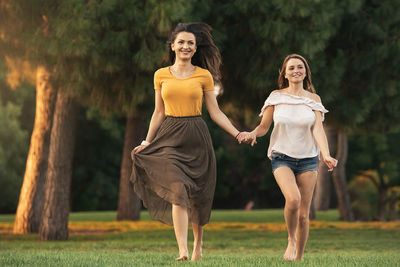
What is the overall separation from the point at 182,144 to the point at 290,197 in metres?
1.14

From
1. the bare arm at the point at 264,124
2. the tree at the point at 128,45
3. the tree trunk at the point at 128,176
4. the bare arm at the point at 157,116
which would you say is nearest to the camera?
the bare arm at the point at 157,116

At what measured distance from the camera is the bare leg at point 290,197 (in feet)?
22.3

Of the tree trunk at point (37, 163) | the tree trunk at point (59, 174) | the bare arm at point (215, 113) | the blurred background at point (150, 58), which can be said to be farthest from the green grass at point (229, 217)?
the bare arm at point (215, 113)

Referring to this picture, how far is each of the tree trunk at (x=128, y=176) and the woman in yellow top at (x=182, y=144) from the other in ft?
40.8

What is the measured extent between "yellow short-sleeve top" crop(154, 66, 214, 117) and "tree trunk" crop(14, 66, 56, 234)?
9.32 m

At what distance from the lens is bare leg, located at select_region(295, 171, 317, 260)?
6949 mm

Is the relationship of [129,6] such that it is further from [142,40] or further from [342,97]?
[342,97]

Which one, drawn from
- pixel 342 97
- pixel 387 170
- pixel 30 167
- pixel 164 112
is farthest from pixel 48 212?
pixel 387 170

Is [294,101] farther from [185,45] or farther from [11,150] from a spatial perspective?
[11,150]

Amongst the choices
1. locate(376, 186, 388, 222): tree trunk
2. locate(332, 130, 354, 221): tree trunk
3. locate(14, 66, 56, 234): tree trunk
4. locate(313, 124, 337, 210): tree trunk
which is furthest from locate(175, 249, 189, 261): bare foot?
locate(376, 186, 388, 222): tree trunk

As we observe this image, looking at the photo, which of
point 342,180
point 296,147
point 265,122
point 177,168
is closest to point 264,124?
point 265,122

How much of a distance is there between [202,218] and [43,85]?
31.5 feet

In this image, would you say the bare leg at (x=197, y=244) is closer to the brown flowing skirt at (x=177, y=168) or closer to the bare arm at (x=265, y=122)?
the brown flowing skirt at (x=177, y=168)

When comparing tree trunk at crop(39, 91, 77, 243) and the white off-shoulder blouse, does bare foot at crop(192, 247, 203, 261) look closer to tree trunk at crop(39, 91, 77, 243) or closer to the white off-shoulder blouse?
the white off-shoulder blouse
